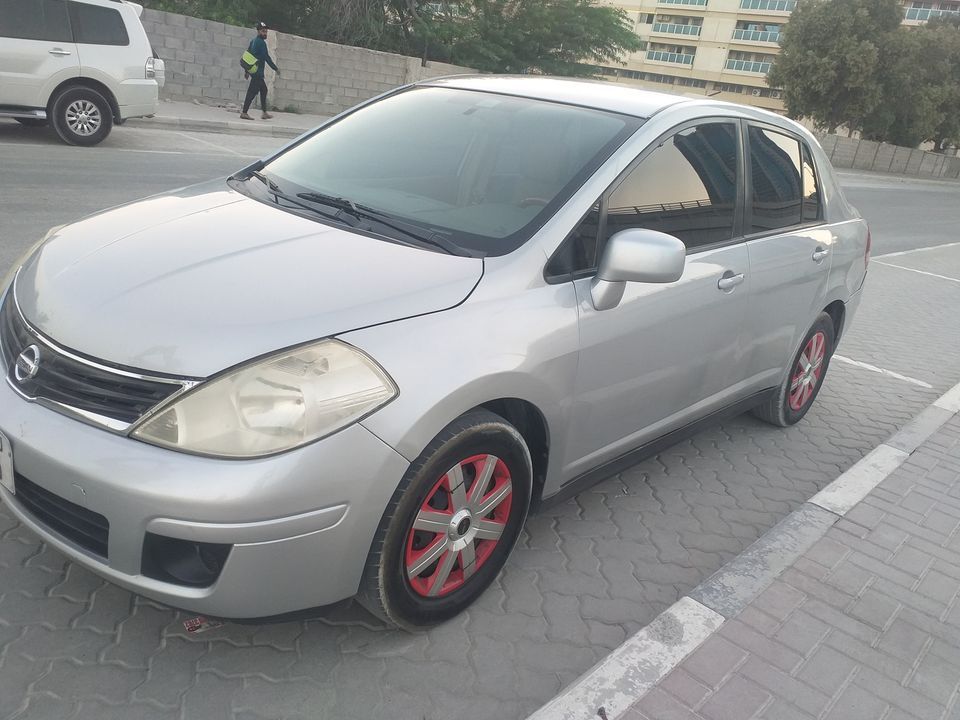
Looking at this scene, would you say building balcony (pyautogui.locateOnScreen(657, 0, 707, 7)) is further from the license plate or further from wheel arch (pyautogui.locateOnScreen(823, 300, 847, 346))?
the license plate

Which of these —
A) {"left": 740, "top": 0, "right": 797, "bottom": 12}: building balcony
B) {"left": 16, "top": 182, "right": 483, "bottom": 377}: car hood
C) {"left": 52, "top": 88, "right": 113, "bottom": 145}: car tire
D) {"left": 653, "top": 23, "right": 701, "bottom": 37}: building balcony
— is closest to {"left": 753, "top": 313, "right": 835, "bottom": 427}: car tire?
{"left": 16, "top": 182, "right": 483, "bottom": 377}: car hood

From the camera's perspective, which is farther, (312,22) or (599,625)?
(312,22)

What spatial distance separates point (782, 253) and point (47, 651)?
3447mm

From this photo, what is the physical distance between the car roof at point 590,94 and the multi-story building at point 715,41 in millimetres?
79262

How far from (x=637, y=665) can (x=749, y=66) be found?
285 feet

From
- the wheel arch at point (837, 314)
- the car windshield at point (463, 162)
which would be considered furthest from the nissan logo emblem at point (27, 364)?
the wheel arch at point (837, 314)

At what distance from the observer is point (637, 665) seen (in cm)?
266

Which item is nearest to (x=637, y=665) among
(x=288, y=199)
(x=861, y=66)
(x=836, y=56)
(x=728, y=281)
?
(x=728, y=281)

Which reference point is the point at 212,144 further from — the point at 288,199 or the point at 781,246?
the point at 781,246

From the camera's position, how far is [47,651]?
2449 mm

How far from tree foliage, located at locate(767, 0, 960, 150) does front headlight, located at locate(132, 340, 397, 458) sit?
48.3 m

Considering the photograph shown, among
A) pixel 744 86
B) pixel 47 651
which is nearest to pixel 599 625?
pixel 47 651

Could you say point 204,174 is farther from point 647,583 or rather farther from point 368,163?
point 647,583

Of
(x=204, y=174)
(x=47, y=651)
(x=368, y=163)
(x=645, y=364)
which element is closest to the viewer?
(x=47, y=651)
